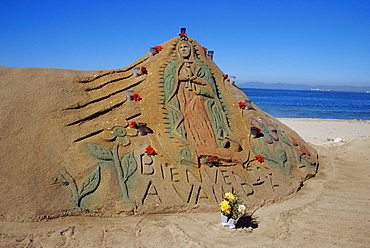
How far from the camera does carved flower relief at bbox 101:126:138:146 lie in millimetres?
6914

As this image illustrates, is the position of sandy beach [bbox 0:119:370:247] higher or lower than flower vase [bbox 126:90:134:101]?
lower

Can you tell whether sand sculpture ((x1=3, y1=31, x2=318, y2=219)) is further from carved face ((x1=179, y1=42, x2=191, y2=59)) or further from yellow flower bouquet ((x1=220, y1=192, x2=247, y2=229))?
yellow flower bouquet ((x1=220, y1=192, x2=247, y2=229))

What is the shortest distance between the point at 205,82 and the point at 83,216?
4.80 metres

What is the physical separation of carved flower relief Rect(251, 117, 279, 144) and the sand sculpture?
0.04 m

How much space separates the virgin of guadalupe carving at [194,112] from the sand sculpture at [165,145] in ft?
0.09

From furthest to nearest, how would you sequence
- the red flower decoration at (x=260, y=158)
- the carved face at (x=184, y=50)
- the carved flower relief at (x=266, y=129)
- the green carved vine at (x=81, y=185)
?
the carved face at (x=184, y=50), the carved flower relief at (x=266, y=129), the red flower decoration at (x=260, y=158), the green carved vine at (x=81, y=185)

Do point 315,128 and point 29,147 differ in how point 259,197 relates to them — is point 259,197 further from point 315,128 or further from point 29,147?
point 315,128

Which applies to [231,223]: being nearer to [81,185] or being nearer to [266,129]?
[81,185]

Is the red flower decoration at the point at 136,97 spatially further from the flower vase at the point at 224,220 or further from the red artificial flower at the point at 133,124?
the flower vase at the point at 224,220

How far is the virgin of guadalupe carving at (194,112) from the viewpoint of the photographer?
6.97 meters

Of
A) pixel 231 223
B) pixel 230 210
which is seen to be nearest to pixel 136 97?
pixel 230 210

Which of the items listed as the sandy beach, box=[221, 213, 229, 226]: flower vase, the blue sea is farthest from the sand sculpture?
the blue sea

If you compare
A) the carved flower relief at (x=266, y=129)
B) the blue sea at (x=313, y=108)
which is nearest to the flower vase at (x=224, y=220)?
the carved flower relief at (x=266, y=129)

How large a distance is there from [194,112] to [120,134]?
2.01 meters
